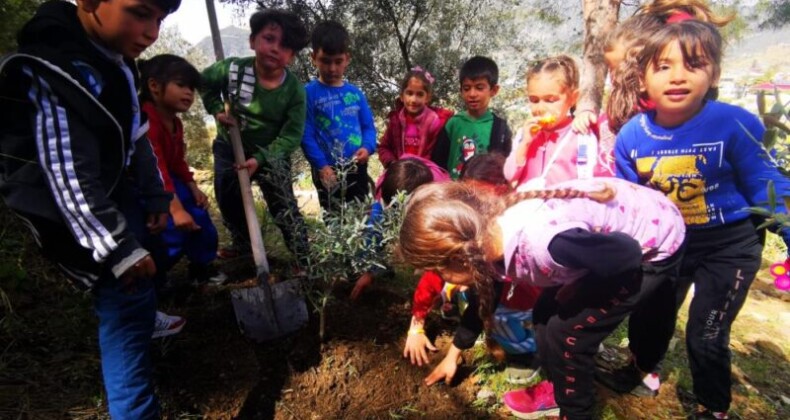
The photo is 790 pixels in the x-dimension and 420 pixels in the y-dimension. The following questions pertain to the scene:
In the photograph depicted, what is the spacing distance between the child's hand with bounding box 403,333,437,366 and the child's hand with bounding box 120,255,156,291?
1334 millimetres

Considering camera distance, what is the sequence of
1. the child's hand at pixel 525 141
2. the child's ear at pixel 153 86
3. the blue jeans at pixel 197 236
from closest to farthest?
the child's hand at pixel 525 141 → the child's ear at pixel 153 86 → the blue jeans at pixel 197 236

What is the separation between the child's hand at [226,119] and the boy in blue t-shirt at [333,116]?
58 cm

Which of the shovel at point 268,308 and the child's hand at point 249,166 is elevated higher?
the child's hand at point 249,166

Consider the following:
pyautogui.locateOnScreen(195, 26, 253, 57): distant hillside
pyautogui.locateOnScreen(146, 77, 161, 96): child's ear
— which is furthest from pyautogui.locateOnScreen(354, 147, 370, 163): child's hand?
pyautogui.locateOnScreen(195, 26, 253, 57): distant hillside

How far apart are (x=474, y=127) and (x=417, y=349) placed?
1.82m

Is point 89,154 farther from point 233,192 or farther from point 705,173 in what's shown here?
point 705,173

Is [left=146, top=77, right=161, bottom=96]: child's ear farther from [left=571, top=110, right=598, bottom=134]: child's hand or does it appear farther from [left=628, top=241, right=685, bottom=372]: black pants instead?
[left=628, top=241, right=685, bottom=372]: black pants

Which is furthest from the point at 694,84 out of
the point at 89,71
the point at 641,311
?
the point at 89,71

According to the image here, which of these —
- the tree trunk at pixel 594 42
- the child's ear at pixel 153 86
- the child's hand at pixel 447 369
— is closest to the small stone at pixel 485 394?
the child's hand at pixel 447 369

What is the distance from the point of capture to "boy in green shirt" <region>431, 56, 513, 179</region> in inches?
127

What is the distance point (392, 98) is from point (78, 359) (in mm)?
5674

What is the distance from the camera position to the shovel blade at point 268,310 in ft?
7.69

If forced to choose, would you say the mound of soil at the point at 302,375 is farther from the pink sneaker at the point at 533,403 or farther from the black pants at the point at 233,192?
A: the black pants at the point at 233,192

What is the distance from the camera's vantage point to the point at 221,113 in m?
2.84
